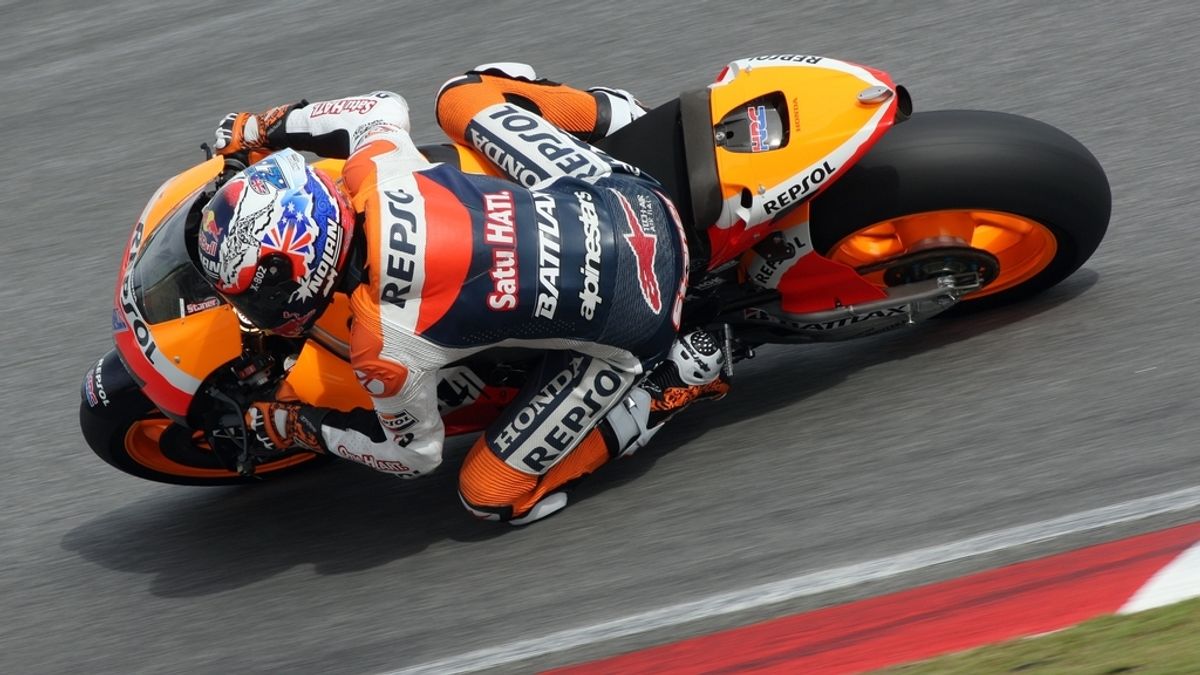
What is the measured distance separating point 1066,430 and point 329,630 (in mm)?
2296

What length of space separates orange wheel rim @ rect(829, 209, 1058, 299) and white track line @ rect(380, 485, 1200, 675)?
3.26 feet

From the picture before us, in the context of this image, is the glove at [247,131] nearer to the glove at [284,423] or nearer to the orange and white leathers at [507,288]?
the orange and white leathers at [507,288]

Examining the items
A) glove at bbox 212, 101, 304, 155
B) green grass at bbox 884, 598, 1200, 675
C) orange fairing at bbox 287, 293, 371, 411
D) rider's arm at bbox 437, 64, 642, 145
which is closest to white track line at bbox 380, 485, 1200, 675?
green grass at bbox 884, 598, 1200, 675

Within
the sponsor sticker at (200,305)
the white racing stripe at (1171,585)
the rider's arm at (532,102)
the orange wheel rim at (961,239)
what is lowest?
the white racing stripe at (1171,585)

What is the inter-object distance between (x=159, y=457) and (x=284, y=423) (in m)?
0.70

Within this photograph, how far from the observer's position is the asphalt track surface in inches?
166

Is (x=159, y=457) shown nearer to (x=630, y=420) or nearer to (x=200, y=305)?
(x=200, y=305)

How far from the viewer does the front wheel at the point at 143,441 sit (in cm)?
454

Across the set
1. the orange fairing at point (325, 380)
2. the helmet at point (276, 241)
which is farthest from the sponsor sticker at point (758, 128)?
the orange fairing at point (325, 380)

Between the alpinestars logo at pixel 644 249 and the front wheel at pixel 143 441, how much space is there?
1468mm

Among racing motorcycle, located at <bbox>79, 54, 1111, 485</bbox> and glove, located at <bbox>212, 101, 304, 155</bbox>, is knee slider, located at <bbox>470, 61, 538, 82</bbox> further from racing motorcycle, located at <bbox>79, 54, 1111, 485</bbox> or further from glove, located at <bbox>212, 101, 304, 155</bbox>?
glove, located at <bbox>212, 101, 304, 155</bbox>

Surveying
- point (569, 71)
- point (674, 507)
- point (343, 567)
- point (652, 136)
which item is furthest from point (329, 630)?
point (569, 71)

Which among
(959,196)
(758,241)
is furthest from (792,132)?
(959,196)

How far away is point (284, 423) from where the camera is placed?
14.4 ft
